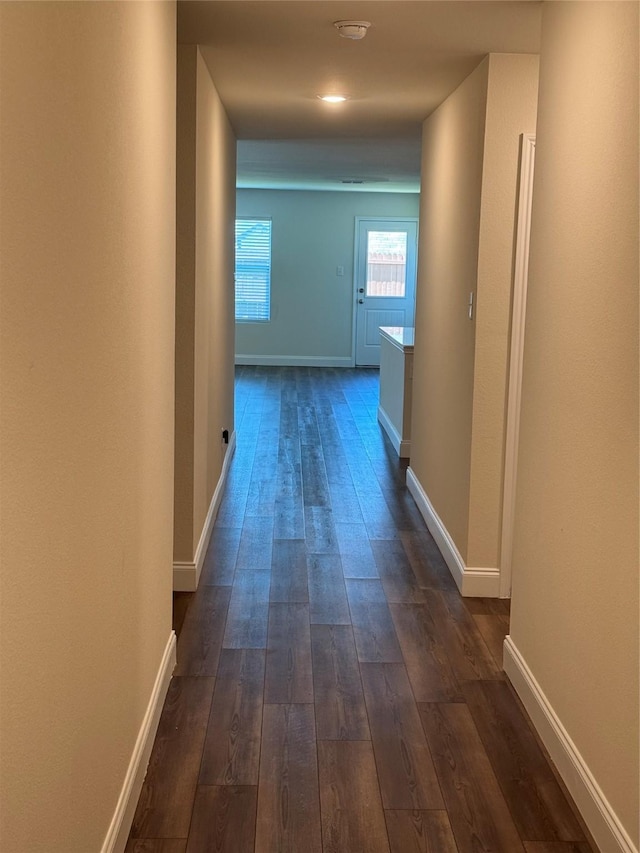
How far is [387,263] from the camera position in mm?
12094

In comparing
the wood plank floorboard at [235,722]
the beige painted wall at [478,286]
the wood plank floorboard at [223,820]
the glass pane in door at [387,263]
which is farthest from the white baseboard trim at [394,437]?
the wood plank floorboard at [223,820]

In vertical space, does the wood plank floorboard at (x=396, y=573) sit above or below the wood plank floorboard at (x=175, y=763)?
above

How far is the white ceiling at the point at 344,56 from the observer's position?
307cm

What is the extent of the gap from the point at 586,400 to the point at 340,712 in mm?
1274

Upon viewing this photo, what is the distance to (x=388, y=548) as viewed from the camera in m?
4.58

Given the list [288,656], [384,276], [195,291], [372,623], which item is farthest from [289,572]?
[384,276]

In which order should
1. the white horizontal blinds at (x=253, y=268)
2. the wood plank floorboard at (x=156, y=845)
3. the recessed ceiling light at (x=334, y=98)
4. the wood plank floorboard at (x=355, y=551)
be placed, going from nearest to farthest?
the wood plank floorboard at (x=156, y=845)
the wood plank floorboard at (x=355, y=551)
the recessed ceiling light at (x=334, y=98)
the white horizontal blinds at (x=253, y=268)

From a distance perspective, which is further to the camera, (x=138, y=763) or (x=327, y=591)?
(x=327, y=591)

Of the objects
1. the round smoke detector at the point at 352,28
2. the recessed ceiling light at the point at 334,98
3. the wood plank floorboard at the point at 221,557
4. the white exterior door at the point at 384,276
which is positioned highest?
the recessed ceiling light at the point at 334,98

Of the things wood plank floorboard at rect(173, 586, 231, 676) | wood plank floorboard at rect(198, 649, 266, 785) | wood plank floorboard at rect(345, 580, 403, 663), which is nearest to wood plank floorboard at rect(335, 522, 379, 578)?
wood plank floorboard at rect(345, 580, 403, 663)

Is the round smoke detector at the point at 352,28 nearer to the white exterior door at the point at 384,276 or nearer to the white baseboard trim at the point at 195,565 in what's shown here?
the white baseboard trim at the point at 195,565

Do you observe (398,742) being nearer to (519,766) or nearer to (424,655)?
(519,766)


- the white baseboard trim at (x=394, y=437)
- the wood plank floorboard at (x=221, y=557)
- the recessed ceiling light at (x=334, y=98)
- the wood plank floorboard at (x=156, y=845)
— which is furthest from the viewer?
the white baseboard trim at (x=394, y=437)

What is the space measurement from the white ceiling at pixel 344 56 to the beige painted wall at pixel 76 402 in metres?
0.78
